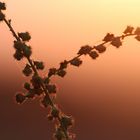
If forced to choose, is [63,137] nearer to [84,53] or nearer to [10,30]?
[84,53]

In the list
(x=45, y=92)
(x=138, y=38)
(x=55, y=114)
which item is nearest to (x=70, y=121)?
(x=55, y=114)

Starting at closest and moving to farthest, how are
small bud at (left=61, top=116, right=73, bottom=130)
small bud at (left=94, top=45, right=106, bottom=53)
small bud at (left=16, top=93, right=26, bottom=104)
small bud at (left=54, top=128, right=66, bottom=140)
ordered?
small bud at (left=54, top=128, right=66, bottom=140) < small bud at (left=61, top=116, right=73, bottom=130) < small bud at (left=16, top=93, right=26, bottom=104) < small bud at (left=94, top=45, right=106, bottom=53)

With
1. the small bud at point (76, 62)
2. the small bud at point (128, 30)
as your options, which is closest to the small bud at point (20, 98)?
the small bud at point (76, 62)

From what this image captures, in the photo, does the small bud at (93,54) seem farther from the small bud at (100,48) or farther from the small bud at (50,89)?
the small bud at (50,89)

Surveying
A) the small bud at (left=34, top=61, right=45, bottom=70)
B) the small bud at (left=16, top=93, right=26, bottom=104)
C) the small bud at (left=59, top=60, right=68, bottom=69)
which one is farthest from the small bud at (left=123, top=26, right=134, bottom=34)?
the small bud at (left=16, top=93, right=26, bottom=104)

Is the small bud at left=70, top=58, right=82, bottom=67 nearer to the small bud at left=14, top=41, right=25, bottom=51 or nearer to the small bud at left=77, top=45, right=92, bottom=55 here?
the small bud at left=77, top=45, right=92, bottom=55

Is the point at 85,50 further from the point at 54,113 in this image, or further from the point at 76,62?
the point at 54,113

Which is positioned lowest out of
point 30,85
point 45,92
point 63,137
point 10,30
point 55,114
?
point 63,137

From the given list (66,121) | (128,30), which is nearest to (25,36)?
(66,121)
